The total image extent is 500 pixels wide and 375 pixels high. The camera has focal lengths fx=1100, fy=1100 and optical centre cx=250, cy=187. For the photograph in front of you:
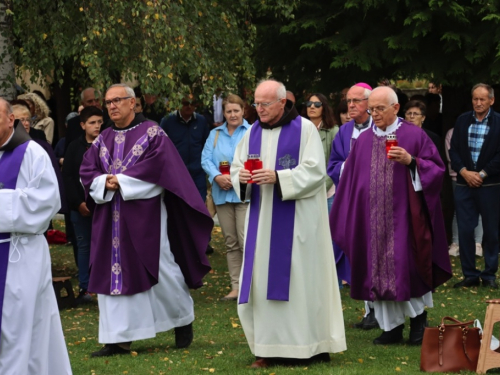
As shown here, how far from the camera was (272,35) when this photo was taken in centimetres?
1509

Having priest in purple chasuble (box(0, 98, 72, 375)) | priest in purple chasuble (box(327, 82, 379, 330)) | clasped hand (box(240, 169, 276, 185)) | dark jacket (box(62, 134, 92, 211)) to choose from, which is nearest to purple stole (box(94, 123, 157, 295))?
clasped hand (box(240, 169, 276, 185))

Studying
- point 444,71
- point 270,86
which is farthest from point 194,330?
point 444,71

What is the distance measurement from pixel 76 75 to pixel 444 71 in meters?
5.24

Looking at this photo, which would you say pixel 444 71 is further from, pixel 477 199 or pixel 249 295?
pixel 249 295

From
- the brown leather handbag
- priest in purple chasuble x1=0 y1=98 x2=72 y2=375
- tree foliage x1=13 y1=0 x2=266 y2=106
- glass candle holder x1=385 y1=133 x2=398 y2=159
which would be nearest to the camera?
priest in purple chasuble x1=0 y1=98 x2=72 y2=375

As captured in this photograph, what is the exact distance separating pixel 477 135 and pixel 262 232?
4.82 metres

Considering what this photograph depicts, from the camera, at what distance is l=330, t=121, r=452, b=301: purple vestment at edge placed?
9.17 meters

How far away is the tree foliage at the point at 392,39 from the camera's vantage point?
44.3 feet

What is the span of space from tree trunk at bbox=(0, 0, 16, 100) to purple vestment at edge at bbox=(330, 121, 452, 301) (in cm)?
524

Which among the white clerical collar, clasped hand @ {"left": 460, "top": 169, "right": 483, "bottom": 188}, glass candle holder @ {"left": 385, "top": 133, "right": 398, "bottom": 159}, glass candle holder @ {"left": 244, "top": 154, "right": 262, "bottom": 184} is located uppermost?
the white clerical collar

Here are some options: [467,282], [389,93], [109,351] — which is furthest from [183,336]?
[467,282]

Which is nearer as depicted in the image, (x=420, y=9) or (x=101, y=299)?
(x=101, y=299)

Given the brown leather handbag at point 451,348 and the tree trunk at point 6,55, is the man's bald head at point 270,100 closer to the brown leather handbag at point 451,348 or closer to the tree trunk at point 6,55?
the brown leather handbag at point 451,348

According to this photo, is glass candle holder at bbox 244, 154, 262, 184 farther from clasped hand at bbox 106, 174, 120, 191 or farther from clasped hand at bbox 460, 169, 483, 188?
clasped hand at bbox 460, 169, 483, 188
